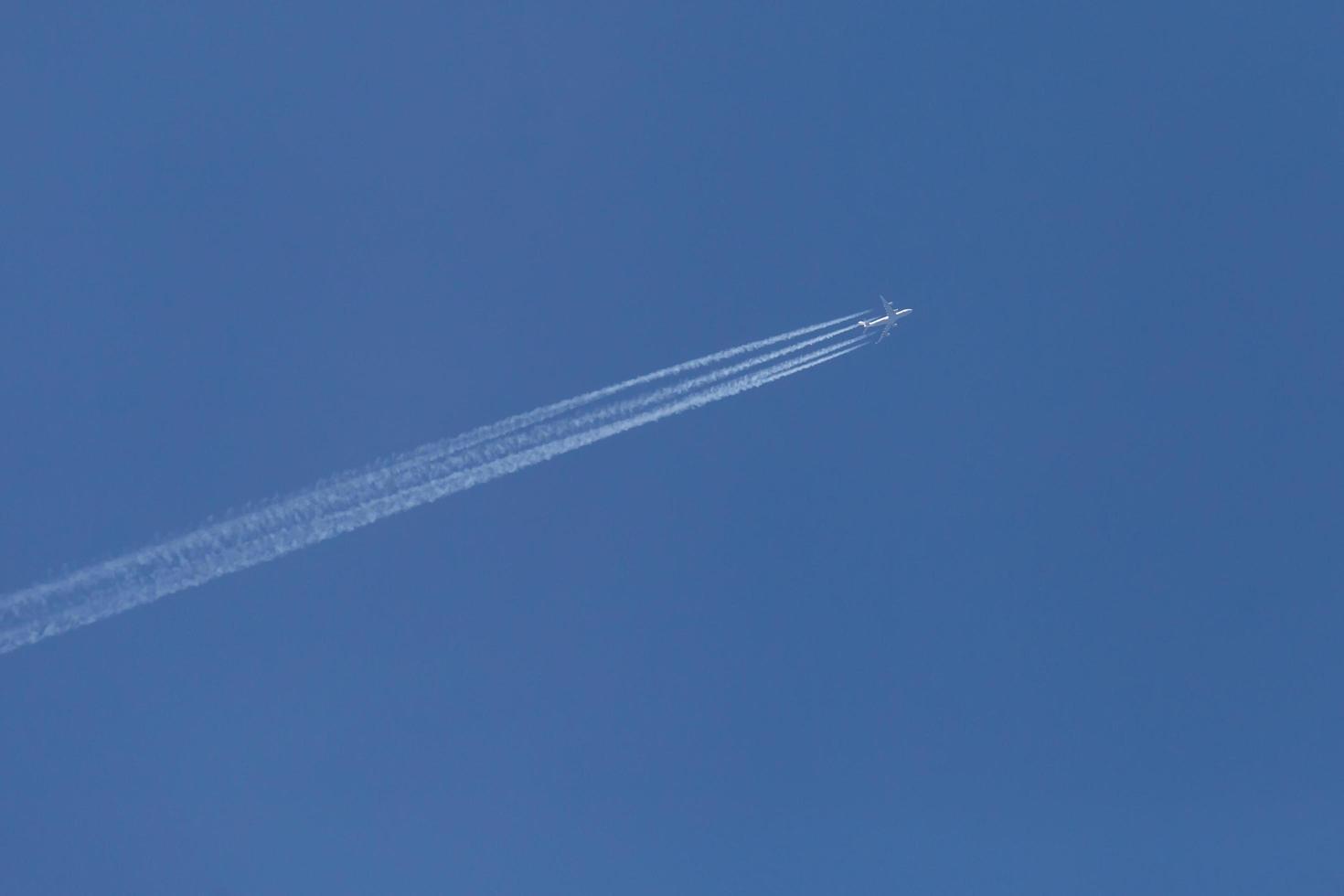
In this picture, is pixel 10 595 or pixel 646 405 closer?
pixel 10 595

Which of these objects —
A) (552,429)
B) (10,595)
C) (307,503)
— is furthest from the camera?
(552,429)

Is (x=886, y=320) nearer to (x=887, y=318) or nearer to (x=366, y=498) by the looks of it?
(x=887, y=318)

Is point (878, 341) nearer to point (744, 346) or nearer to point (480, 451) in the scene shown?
point (744, 346)

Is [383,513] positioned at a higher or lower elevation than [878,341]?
lower

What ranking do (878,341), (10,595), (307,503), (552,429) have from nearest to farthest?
(10,595)
(307,503)
(552,429)
(878,341)

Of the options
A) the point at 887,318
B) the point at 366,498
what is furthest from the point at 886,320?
the point at 366,498

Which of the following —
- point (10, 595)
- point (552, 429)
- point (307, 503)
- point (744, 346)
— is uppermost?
point (744, 346)

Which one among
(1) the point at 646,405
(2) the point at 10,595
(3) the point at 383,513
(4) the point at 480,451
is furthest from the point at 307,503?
(1) the point at 646,405
